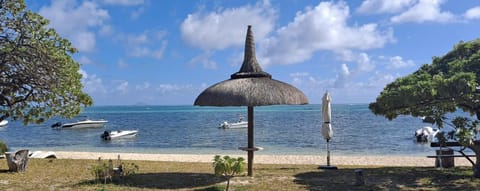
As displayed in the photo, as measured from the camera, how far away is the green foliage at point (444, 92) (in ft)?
23.7

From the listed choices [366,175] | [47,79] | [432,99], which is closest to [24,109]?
[47,79]

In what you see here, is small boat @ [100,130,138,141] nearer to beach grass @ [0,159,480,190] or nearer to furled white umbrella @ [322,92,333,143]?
beach grass @ [0,159,480,190]

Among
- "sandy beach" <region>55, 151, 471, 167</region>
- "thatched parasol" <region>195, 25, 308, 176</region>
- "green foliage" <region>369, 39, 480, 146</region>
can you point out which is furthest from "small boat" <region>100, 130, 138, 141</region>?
"green foliage" <region>369, 39, 480, 146</region>

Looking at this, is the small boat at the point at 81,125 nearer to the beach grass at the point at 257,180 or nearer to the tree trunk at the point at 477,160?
the beach grass at the point at 257,180

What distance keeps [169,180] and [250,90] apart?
2863mm

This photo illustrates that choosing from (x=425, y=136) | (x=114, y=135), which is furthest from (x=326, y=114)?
(x=114, y=135)

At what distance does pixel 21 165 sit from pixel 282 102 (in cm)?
744

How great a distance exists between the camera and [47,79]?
848 cm

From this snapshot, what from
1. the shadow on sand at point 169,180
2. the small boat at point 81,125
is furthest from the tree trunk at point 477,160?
the small boat at point 81,125

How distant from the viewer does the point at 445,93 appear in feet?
23.9

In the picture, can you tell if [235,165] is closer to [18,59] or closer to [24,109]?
[18,59]

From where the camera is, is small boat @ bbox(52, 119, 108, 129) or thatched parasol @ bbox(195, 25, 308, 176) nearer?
thatched parasol @ bbox(195, 25, 308, 176)

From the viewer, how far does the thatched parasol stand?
834 cm

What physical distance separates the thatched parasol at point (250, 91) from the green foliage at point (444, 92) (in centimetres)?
214
